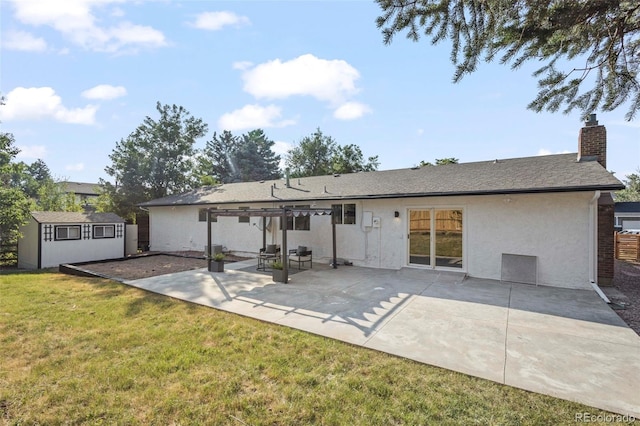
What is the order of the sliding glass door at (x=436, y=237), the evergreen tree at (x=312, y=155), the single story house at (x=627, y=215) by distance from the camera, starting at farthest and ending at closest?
the evergreen tree at (x=312, y=155) → the single story house at (x=627, y=215) → the sliding glass door at (x=436, y=237)

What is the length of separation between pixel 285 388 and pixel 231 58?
979cm

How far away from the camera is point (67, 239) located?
12445 mm

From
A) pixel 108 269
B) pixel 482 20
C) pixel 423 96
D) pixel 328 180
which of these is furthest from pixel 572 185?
pixel 108 269

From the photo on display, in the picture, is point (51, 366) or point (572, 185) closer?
point (51, 366)

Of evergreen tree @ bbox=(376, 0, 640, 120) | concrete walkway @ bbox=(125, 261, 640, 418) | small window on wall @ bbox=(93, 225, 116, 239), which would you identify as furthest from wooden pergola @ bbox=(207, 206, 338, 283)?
small window on wall @ bbox=(93, 225, 116, 239)

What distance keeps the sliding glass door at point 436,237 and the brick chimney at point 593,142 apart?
416 centimetres

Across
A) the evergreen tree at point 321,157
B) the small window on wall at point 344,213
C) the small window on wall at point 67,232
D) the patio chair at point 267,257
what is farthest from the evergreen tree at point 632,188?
the small window on wall at point 67,232

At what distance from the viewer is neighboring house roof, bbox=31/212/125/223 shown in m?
12.0

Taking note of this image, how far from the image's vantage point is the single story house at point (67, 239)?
38.6ft

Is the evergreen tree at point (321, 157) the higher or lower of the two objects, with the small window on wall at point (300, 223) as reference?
higher

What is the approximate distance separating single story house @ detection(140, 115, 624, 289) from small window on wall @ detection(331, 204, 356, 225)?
0.04 m

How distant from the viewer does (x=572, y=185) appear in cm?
701

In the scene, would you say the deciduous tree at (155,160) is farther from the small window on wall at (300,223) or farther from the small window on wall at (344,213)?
the small window on wall at (344,213)

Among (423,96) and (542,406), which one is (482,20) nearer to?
(542,406)
